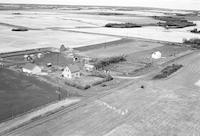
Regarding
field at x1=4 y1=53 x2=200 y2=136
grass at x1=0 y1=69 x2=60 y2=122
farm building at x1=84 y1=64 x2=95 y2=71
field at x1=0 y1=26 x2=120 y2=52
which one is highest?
field at x1=0 y1=26 x2=120 y2=52

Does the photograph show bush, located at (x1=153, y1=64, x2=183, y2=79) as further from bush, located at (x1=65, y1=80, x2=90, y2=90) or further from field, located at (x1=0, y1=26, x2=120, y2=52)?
field, located at (x1=0, y1=26, x2=120, y2=52)

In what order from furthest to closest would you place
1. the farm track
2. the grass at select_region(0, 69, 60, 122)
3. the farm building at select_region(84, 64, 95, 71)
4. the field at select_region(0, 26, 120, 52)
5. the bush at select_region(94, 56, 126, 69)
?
the field at select_region(0, 26, 120, 52), the bush at select_region(94, 56, 126, 69), the farm building at select_region(84, 64, 95, 71), the grass at select_region(0, 69, 60, 122), the farm track

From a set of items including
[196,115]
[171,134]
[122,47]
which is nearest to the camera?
[171,134]

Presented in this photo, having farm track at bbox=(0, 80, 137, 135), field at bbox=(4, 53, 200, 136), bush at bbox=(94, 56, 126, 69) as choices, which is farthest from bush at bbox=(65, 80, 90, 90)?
bush at bbox=(94, 56, 126, 69)

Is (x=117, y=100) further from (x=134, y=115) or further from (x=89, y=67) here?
(x=89, y=67)

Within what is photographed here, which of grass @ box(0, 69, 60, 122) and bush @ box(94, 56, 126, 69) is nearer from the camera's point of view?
grass @ box(0, 69, 60, 122)

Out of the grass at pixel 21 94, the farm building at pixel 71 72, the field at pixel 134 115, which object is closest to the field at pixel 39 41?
the grass at pixel 21 94

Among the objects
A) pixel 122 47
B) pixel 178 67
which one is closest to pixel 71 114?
pixel 178 67

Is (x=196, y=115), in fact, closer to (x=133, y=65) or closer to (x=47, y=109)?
(x=47, y=109)

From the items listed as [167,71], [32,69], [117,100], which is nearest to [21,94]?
[32,69]

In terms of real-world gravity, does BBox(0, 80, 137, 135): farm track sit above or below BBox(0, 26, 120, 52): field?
below

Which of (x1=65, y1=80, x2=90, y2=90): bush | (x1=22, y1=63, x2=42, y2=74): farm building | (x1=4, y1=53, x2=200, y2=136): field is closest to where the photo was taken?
(x1=4, y1=53, x2=200, y2=136): field
